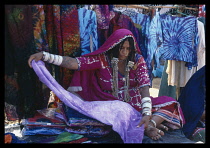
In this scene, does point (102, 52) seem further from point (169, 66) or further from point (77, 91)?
point (169, 66)

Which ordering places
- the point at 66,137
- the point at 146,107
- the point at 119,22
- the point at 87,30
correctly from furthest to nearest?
the point at 119,22, the point at 87,30, the point at 146,107, the point at 66,137

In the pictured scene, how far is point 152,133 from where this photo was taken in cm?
242

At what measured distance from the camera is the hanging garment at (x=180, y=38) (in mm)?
3615

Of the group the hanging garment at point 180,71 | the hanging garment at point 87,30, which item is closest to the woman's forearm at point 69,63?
the hanging garment at point 87,30

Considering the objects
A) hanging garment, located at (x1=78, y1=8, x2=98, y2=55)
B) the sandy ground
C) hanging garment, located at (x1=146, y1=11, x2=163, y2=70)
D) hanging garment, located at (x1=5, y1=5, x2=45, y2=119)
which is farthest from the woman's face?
the sandy ground

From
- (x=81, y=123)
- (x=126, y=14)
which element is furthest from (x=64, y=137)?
(x=126, y=14)

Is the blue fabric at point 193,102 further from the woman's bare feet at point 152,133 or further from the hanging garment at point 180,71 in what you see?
the hanging garment at point 180,71

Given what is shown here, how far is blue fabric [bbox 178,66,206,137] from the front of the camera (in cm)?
276

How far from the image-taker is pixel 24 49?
2.60 metres

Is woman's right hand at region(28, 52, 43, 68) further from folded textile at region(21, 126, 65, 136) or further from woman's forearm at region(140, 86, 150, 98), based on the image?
woman's forearm at region(140, 86, 150, 98)

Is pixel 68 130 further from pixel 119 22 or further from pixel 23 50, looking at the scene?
pixel 119 22

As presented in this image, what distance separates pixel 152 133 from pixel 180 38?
192 cm

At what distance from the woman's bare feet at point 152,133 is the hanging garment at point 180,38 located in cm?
161

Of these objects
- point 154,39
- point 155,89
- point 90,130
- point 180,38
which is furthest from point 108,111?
point 155,89
